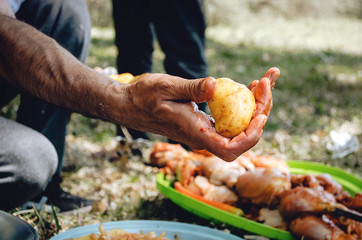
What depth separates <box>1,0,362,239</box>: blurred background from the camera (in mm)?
2482

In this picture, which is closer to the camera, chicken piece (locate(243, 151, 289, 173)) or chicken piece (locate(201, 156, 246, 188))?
chicken piece (locate(201, 156, 246, 188))

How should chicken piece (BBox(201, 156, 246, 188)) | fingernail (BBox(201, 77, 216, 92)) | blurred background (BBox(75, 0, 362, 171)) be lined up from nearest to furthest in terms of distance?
fingernail (BBox(201, 77, 216, 92))
chicken piece (BBox(201, 156, 246, 188))
blurred background (BBox(75, 0, 362, 171))

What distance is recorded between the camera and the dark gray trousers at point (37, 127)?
1721 mm

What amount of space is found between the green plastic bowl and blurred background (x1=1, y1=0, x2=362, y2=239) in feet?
0.58

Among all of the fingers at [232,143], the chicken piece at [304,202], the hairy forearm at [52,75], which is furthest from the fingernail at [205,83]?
the chicken piece at [304,202]

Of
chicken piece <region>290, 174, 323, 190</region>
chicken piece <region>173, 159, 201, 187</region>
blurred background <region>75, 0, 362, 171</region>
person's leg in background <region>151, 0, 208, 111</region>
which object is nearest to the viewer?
chicken piece <region>290, 174, 323, 190</region>

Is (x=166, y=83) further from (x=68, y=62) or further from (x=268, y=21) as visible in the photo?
(x=268, y=21)

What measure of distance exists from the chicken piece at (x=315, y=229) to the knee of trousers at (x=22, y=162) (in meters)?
1.34

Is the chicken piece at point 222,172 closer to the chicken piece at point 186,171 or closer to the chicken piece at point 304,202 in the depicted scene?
the chicken piece at point 186,171

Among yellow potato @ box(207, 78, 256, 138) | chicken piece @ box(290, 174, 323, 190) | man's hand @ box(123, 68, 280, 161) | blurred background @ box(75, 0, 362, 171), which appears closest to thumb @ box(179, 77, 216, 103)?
man's hand @ box(123, 68, 280, 161)

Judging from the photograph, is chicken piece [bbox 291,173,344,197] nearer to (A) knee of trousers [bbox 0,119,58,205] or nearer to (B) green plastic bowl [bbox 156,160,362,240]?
(B) green plastic bowl [bbox 156,160,362,240]

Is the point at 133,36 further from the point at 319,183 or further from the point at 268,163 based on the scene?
the point at 319,183

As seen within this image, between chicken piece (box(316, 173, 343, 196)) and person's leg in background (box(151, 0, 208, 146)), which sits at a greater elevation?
person's leg in background (box(151, 0, 208, 146))

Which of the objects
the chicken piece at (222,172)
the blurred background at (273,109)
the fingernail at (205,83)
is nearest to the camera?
the fingernail at (205,83)
